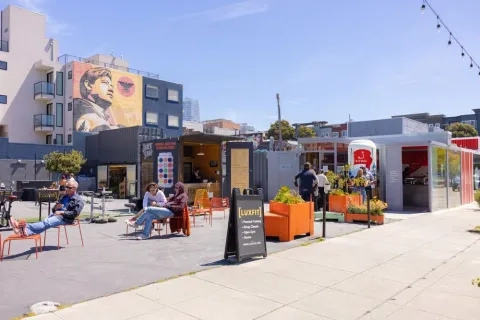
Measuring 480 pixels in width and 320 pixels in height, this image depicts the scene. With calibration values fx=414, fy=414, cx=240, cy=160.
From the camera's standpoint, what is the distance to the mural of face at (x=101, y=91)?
3595cm

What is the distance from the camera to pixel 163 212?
29.4ft

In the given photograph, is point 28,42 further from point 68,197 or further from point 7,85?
point 68,197

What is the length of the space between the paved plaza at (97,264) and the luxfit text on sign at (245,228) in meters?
0.39

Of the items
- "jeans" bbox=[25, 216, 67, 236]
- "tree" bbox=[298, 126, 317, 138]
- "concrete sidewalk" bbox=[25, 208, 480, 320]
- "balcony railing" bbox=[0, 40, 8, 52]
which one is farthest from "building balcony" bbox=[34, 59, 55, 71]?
"concrete sidewalk" bbox=[25, 208, 480, 320]

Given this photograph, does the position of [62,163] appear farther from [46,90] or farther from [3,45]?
[3,45]

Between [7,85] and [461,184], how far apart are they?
113ft

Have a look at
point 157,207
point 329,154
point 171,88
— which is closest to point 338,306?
point 157,207

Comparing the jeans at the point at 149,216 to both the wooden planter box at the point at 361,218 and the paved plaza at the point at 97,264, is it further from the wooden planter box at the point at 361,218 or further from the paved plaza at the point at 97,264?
the wooden planter box at the point at 361,218

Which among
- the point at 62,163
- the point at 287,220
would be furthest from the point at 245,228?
the point at 62,163

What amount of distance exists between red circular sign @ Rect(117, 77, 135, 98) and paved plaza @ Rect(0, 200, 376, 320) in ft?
99.5

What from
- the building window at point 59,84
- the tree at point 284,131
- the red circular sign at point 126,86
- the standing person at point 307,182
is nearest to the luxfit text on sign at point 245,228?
the standing person at point 307,182

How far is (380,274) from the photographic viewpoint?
243 inches

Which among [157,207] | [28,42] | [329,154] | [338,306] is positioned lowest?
[338,306]

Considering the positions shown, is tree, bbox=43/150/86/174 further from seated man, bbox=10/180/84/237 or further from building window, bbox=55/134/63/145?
seated man, bbox=10/180/84/237
